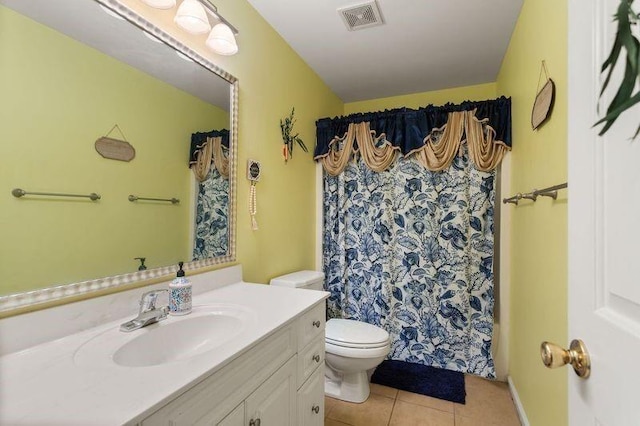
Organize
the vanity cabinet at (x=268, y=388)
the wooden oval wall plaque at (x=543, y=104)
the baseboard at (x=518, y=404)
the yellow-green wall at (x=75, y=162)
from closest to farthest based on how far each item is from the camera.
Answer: the vanity cabinet at (x=268, y=388) < the yellow-green wall at (x=75, y=162) < the wooden oval wall plaque at (x=543, y=104) < the baseboard at (x=518, y=404)

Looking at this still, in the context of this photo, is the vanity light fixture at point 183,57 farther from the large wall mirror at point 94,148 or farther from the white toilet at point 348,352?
the white toilet at point 348,352

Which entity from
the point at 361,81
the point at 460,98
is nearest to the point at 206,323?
the point at 361,81

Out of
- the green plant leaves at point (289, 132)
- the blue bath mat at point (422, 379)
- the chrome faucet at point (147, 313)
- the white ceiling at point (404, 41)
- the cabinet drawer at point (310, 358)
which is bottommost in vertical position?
the blue bath mat at point (422, 379)

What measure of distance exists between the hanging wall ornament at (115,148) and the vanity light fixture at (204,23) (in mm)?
553

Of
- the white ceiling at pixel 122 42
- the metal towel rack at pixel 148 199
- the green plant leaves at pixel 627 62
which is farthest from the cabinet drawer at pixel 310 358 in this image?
the white ceiling at pixel 122 42

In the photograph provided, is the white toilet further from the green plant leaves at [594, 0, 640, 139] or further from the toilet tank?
the green plant leaves at [594, 0, 640, 139]

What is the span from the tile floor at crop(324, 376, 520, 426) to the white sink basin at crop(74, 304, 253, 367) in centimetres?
104

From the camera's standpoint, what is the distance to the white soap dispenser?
3.49ft

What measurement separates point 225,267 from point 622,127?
147cm

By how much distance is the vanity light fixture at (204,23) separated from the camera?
120 centimetres

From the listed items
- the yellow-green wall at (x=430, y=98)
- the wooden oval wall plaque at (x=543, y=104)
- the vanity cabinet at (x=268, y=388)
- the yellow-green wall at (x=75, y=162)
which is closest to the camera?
the vanity cabinet at (x=268, y=388)

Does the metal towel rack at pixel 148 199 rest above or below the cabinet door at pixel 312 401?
above

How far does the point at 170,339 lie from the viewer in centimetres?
101

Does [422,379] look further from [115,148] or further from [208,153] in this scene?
[115,148]
